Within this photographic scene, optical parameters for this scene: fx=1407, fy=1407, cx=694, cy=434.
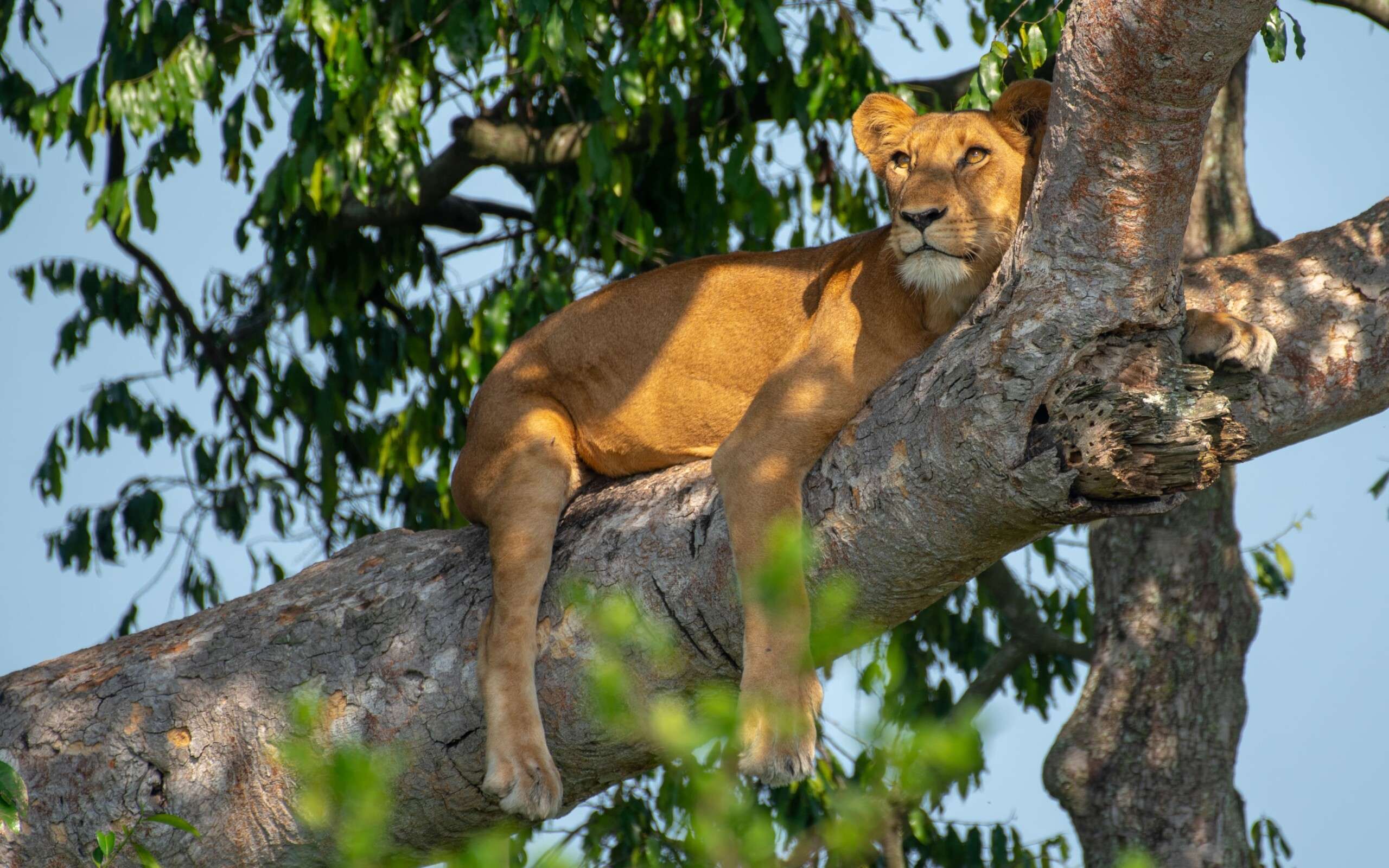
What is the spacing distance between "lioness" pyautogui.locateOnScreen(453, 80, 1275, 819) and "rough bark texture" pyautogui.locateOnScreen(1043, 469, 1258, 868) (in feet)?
7.96

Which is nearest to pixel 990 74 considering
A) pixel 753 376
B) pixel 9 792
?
pixel 753 376

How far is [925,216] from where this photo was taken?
3299 millimetres

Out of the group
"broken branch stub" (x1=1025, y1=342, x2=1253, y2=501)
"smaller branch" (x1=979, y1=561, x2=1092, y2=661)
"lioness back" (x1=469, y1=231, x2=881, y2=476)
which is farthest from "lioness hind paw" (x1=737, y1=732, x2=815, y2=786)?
"smaller branch" (x1=979, y1=561, x2=1092, y2=661)

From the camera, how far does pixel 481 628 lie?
3.56 metres

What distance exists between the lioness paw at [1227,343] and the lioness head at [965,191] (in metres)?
0.53

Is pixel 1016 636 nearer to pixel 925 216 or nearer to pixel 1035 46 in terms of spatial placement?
pixel 1035 46

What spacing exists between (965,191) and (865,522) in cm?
89

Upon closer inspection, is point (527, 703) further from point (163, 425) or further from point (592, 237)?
point (163, 425)

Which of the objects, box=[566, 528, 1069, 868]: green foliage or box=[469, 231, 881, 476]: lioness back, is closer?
box=[566, 528, 1069, 868]: green foliage

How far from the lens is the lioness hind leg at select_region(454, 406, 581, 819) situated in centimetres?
341

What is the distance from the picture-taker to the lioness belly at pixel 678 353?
12.8ft

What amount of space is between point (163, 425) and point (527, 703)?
4041mm

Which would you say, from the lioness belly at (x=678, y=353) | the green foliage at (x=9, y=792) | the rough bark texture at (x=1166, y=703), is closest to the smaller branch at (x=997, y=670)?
the rough bark texture at (x=1166, y=703)

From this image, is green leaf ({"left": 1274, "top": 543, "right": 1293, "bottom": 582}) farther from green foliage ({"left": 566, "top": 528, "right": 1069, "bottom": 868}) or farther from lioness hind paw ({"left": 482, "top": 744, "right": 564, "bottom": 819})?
lioness hind paw ({"left": 482, "top": 744, "right": 564, "bottom": 819})
